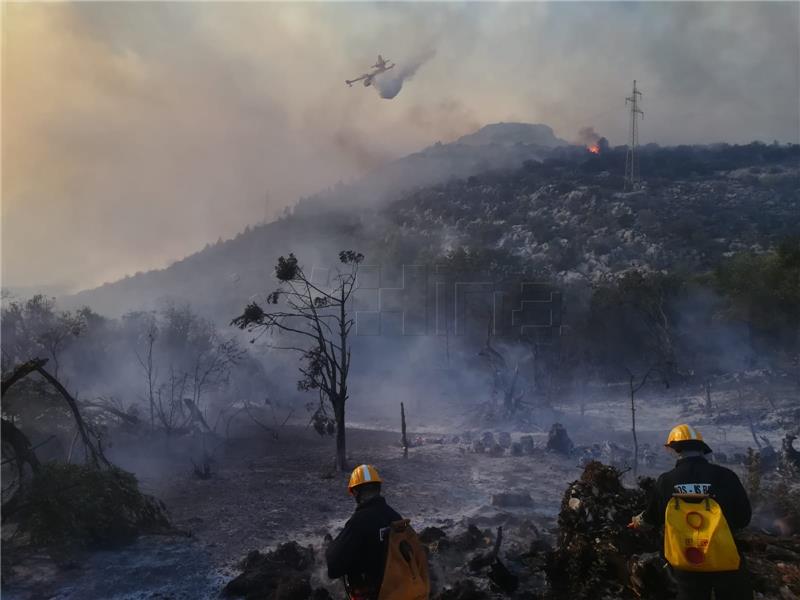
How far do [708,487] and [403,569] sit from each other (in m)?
2.44

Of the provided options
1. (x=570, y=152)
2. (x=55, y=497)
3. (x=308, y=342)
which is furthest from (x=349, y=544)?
(x=570, y=152)

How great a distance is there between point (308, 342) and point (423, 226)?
25.9m

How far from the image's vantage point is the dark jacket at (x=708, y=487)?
432 cm

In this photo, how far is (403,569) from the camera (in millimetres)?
4129

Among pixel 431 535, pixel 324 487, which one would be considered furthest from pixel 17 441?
pixel 324 487

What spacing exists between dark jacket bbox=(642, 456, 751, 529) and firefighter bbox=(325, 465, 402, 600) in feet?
7.18

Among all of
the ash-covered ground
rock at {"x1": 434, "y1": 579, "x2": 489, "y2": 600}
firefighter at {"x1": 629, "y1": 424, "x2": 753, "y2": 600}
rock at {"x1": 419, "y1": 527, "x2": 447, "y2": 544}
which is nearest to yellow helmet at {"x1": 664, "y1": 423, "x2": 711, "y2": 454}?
firefighter at {"x1": 629, "y1": 424, "x2": 753, "y2": 600}

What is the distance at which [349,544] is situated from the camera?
13.5 feet

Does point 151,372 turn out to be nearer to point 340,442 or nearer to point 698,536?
point 340,442

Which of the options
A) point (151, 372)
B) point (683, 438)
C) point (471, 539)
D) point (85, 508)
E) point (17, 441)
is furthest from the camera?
point (151, 372)

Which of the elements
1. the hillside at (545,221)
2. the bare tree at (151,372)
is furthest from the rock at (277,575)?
the hillside at (545,221)

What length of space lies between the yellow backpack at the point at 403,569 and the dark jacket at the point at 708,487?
204 cm

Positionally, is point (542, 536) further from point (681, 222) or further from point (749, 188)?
point (749, 188)

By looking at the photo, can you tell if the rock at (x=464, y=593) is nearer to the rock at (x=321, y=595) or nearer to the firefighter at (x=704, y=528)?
the rock at (x=321, y=595)
